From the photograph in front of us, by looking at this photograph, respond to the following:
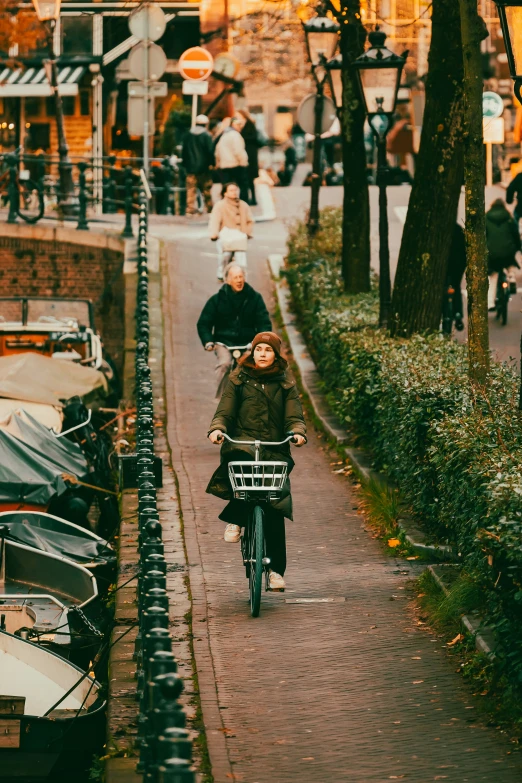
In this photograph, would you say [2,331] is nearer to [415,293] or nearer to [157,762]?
[415,293]

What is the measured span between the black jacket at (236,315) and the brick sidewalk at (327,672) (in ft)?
6.59

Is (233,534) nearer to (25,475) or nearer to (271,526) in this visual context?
(271,526)

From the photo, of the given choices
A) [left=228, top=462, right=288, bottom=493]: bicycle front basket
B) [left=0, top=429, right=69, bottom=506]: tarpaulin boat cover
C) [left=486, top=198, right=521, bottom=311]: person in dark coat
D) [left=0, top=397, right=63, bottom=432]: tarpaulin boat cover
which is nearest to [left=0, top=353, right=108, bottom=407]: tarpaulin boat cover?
[left=0, top=397, right=63, bottom=432]: tarpaulin boat cover

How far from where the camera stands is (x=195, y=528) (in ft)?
39.0

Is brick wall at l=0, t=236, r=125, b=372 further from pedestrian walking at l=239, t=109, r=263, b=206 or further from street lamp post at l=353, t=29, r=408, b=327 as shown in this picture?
street lamp post at l=353, t=29, r=408, b=327

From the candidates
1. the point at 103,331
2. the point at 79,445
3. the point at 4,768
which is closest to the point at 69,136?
the point at 103,331

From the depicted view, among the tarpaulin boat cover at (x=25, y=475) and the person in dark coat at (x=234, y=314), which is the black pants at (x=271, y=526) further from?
the tarpaulin boat cover at (x=25, y=475)

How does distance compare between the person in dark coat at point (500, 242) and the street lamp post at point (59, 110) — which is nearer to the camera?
the person in dark coat at point (500, 242)

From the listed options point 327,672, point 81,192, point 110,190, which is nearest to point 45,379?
point 81,192

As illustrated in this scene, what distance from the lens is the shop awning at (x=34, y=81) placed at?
39000 mm

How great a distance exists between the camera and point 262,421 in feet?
31.9

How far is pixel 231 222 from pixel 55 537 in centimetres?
656

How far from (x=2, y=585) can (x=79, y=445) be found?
5.20 metres

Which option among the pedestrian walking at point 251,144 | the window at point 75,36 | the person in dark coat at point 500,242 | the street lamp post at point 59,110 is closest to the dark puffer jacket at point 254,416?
the person in dark coat at point 500,242
